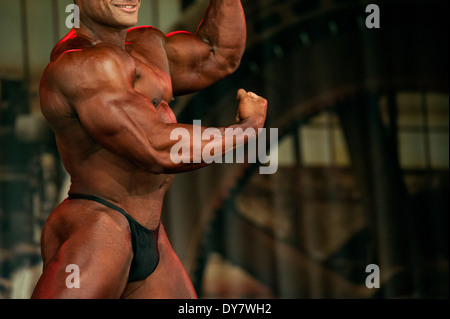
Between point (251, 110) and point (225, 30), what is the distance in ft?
0.84

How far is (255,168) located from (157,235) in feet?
4.86

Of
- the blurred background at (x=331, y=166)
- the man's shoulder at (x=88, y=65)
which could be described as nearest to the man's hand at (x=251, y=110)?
the man's shoulder at (x=88, y=65)

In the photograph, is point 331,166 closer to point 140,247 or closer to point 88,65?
point 140,247

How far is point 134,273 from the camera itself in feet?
3.82

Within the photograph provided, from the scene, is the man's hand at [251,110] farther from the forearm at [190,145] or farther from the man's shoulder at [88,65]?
the man's shoulder at [88,65]

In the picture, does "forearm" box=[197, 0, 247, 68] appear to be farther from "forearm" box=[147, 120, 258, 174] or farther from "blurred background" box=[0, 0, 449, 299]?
"blurred background" box=[0, 0, 449, 299]

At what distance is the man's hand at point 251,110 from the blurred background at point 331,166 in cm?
142

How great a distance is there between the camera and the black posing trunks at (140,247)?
3.71 ft

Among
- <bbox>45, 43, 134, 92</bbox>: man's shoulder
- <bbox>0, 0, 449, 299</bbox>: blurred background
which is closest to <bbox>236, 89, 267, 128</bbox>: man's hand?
<bbox>45, 43, 134, 92</bbox>: man's shoulder

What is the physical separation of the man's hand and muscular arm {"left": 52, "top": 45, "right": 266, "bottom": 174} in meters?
0.07

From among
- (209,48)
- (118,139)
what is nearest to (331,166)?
(209,48)

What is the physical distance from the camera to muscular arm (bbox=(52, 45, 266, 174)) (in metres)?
1.03
